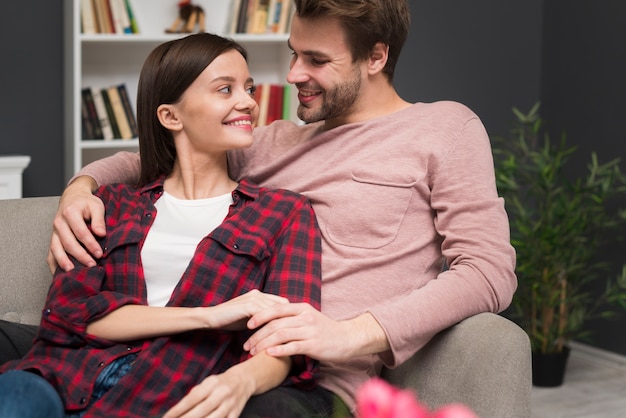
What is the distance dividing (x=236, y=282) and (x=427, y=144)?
493 mm

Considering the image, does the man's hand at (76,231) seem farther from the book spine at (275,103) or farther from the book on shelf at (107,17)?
the book spine at (275,103)

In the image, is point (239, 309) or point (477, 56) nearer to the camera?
point (239, 309)

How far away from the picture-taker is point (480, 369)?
1.63m

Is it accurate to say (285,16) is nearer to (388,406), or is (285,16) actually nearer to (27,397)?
(27,397)

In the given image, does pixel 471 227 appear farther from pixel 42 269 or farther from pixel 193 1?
pixel 193 1

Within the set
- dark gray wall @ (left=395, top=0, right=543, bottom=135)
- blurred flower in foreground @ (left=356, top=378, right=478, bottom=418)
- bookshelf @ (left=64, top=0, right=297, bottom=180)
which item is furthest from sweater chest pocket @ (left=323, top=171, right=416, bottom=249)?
dark gray wall @ (left=395, top=0, right=543, bottom=135)

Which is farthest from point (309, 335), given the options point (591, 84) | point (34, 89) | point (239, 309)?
point (591, 84)

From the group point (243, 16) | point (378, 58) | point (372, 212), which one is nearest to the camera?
point (372, 212)

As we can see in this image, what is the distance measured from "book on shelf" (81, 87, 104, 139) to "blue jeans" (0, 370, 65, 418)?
221 centimetres

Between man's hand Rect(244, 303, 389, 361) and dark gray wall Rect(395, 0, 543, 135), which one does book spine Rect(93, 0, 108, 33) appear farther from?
man's hand Rect(244, 303, 389, 361)

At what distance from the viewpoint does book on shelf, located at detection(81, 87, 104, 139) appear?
378 centimetres

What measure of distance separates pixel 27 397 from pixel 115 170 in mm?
726

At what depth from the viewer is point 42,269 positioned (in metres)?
2.09

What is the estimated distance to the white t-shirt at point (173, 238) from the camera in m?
1.88
